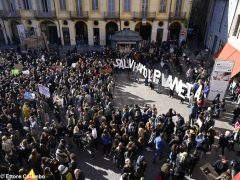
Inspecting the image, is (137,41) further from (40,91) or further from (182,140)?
(182,140)

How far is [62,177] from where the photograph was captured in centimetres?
878

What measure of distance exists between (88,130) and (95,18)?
20.8 meters

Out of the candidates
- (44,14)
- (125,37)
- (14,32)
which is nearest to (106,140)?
(125,37)

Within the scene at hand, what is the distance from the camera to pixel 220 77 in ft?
49.1

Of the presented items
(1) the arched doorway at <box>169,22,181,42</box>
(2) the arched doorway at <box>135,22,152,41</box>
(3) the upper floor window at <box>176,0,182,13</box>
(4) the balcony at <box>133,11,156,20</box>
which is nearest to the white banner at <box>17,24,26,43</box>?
(4) the balcony at <box>133,11,156,20</box>

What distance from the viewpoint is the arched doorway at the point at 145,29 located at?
98.1 ft

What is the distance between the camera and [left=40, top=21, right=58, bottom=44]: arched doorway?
30.3 metres

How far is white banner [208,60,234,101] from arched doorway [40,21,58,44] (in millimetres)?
22560

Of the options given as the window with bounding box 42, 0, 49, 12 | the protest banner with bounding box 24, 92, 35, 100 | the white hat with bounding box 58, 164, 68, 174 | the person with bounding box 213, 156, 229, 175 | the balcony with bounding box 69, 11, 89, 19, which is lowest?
the person with bounding box 213, 156, 229, 175

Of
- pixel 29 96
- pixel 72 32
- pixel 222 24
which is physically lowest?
pixel 29 96

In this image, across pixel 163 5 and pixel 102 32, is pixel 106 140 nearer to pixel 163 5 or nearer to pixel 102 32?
pixel 102 32

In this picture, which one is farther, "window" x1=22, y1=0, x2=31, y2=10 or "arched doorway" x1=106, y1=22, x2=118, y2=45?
"arched doorway" x1=106, y1=22, x2=118, y2=45

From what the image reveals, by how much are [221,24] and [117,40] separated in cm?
1107

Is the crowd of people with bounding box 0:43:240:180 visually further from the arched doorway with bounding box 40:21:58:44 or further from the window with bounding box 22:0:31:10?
the arched doorway with bounding box 40:21:58:44
